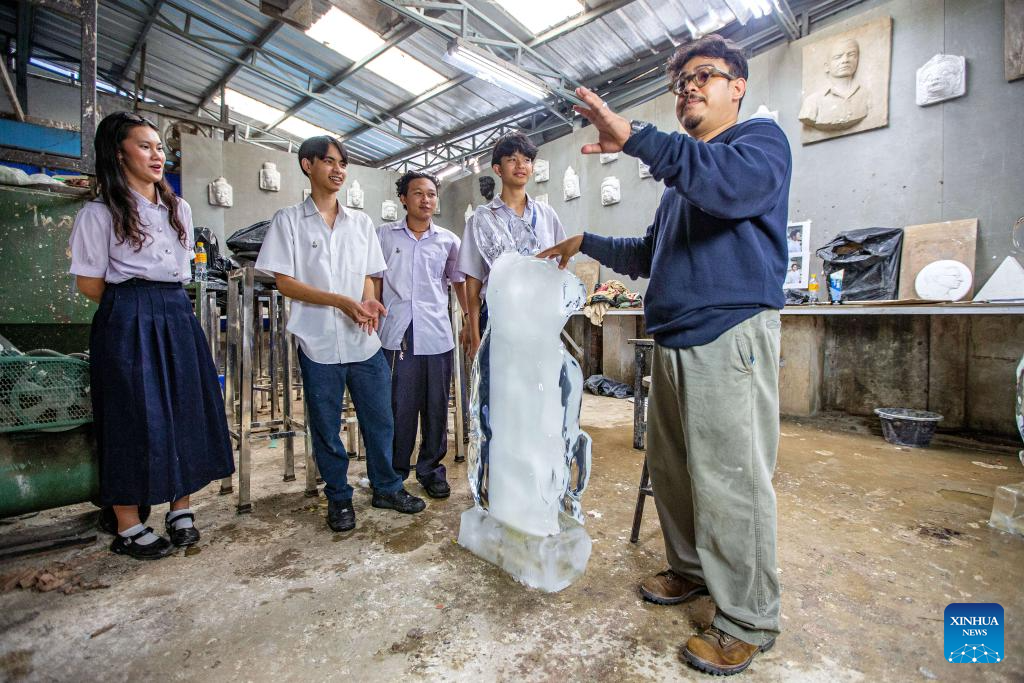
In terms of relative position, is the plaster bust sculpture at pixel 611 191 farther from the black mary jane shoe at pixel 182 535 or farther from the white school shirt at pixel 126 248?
the black mary jane shoe at pixel 182 535

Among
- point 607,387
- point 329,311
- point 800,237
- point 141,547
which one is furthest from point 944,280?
point 141,547

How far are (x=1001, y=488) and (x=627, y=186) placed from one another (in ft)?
15.4

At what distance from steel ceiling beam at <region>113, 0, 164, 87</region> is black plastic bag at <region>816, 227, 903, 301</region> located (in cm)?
781

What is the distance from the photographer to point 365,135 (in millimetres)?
8773

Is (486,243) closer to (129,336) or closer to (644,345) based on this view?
(129,336)

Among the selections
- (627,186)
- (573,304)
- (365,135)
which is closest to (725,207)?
(573,304)

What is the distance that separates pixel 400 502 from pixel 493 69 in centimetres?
473

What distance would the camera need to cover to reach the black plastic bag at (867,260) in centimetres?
379

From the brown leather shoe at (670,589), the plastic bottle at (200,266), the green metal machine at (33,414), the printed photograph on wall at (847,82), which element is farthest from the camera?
the printed photograph on wall at (847,82)

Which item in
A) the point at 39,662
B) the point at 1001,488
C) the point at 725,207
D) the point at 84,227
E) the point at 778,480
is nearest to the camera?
the point at 725,207

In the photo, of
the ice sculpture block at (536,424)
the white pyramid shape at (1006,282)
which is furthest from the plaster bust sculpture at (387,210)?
the white pyramid shape at (1006,282)

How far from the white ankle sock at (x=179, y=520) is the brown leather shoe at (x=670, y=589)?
1718mm

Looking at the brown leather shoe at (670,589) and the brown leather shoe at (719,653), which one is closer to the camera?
the brown leather shoe at (719,653)

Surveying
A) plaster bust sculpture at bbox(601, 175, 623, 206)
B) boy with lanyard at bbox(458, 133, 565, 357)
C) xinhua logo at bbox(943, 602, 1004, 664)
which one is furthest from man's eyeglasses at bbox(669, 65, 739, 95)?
plaster bust sculpture at bbox(601, 175, 623, 206)
